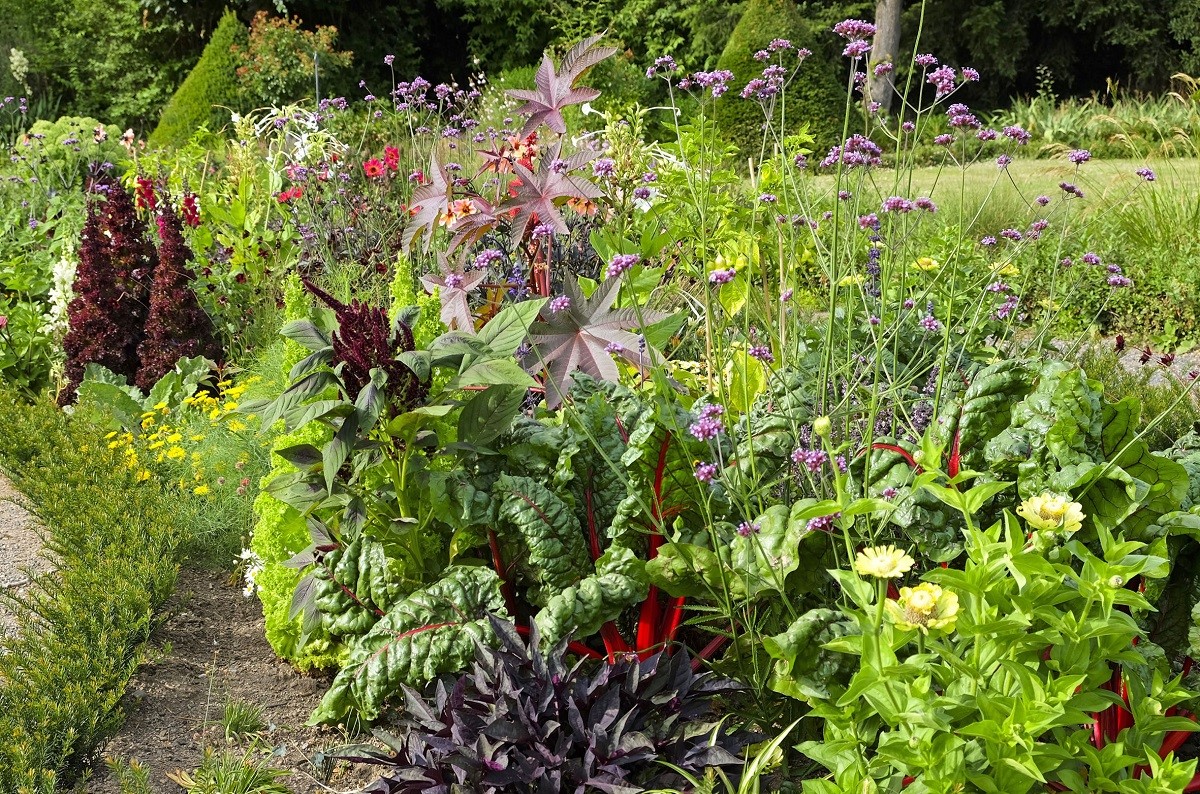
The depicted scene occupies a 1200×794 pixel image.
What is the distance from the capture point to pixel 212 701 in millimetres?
2520

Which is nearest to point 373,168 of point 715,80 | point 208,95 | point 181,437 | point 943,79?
point 181,437

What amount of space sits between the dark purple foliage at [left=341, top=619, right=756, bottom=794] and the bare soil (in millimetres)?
236

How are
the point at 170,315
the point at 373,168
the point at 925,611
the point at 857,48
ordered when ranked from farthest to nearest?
1. the point at 373,168
2. the point at 170,315
3. the point at 857,48
4. the point at 925,611

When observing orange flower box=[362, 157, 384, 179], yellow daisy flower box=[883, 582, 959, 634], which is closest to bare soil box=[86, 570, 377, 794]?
yellow daisy flower box=[883, 582, 959, 634]

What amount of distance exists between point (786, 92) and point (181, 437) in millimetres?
9870

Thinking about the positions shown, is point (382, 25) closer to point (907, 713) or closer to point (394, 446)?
point (394, 446)

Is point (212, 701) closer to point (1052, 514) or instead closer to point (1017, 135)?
point (1052, 514)

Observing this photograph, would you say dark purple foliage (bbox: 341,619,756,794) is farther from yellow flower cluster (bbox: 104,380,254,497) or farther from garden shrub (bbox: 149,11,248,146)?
garden shrub (bbox: 149,11,248,146)

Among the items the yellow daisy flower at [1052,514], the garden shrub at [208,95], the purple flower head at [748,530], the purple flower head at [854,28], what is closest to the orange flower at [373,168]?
the purple flower head at [854,28]

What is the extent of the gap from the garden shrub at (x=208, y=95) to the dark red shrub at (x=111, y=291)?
785 cm

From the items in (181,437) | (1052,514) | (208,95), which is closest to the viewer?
(1052,514)

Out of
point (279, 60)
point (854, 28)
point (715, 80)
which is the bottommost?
point (279, 60)

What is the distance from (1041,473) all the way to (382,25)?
1701cm

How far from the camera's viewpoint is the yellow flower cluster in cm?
356
